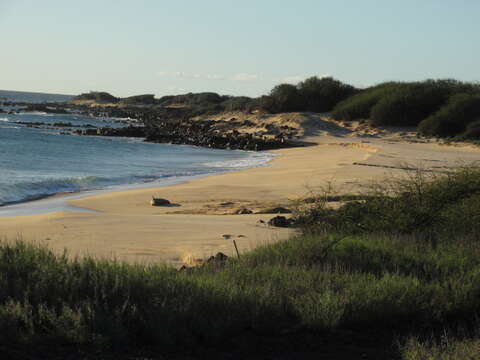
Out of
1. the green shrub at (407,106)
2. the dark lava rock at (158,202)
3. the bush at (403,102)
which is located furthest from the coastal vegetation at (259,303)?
the bush at (403,102)

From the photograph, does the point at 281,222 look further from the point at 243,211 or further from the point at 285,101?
the point at 285,101

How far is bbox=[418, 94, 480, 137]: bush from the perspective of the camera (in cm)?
3841

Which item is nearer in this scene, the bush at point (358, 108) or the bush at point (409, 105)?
the bush at point (409, 105)

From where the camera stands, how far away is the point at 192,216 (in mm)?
12898

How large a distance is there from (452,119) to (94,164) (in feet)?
75.4

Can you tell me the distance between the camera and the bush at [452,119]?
38406 mm

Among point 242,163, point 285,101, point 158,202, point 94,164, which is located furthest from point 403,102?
point 158,202

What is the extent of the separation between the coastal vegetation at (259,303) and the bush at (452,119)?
1290 inches

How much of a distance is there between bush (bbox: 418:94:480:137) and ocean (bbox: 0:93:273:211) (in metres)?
11.4

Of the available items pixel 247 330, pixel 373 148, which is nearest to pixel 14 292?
pixel 247 330

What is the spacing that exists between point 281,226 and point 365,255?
362cm

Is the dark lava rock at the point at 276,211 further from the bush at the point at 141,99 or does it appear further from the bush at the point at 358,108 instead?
the bush at the point at 141,99

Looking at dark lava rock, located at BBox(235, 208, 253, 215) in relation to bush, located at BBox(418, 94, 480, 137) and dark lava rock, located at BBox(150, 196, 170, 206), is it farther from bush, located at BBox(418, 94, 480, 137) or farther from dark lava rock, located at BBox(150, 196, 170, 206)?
bush, located at BBox(418, 94, 480, 137)

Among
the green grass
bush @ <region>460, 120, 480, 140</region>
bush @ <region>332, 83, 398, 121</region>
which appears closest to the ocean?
bush @ <region>460, 120, 480, 140</region>
